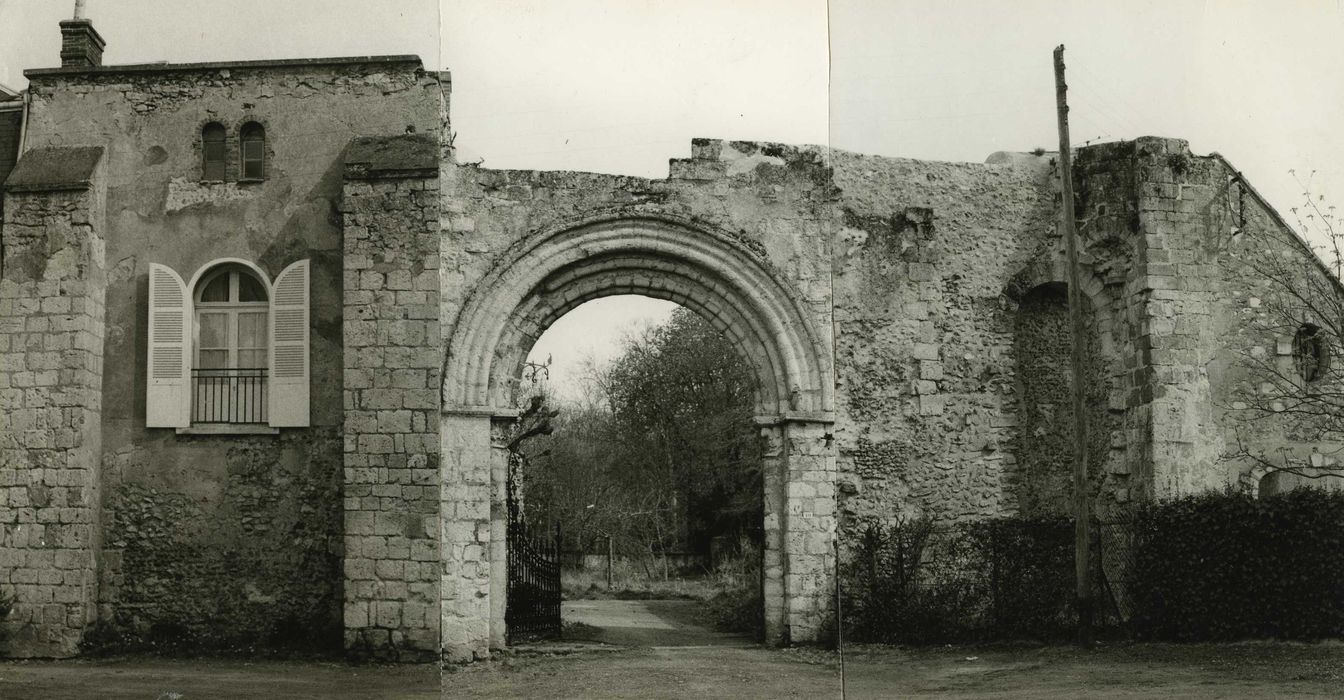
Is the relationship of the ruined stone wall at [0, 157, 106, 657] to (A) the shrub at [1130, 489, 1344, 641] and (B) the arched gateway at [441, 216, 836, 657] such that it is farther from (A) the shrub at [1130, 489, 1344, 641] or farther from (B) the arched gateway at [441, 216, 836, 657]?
(A) the shrub at [1130, 489, 1344, 641]

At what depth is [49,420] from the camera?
11227mm

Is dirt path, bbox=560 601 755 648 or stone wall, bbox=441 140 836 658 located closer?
stone wall, bbox=441 140 836 658

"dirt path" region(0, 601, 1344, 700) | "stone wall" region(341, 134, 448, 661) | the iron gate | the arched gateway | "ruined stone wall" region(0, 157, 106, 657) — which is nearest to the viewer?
"dirt path" region(0, 601, 1344, 700)

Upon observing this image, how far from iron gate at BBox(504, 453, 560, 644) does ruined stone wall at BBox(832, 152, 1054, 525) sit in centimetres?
343

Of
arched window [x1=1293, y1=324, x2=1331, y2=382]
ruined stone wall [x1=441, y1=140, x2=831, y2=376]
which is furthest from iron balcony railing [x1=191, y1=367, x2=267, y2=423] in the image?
arched window [x1=1293, y1=324, x2=1331, y2=382]

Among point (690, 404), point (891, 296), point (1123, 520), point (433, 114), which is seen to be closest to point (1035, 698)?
point (1123, 520)

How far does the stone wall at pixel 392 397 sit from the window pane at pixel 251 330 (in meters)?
1.17

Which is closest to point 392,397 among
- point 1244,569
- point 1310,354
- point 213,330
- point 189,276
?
point 213,330

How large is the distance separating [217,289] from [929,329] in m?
7.22

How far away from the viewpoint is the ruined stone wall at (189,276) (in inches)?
451

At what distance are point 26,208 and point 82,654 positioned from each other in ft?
14.0

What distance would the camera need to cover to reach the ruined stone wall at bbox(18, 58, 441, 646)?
1146cm

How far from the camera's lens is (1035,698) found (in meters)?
8.32

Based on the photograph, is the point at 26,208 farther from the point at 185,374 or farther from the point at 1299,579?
the point at 1299,579
